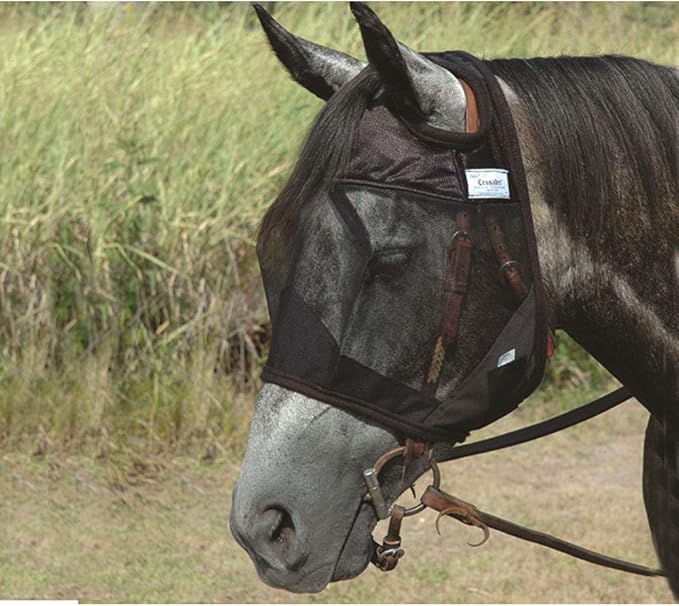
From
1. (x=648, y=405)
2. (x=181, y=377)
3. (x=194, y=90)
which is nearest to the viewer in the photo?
(x=648, y=405)

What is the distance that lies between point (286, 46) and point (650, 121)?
0.68 meters

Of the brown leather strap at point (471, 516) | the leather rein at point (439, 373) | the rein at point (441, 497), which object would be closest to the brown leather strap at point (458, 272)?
the leather rein at point (439, 373)

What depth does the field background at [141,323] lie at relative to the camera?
4.86 metres

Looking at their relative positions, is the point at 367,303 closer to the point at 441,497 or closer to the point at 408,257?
the point at 408,257

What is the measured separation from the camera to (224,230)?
19.1 ft

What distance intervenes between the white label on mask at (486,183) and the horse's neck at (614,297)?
74 millimetres

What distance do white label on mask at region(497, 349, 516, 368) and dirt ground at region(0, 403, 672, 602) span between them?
2.74 meters

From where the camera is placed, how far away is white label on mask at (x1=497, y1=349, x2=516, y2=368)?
209 cm

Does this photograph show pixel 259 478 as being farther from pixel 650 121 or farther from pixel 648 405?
pixel 650 121

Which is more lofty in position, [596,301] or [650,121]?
[650,121]

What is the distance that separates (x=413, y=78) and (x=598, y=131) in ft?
1.30

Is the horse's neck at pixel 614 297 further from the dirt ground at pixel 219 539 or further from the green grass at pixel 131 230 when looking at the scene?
the green grass at pixel 131 230

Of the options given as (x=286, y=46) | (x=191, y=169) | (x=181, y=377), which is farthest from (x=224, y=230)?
(x=286, y=46)

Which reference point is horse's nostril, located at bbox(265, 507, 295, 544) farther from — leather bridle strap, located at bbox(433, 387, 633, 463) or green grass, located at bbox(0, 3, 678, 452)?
green grass, located at bbox(0, 3, 678, 452)
